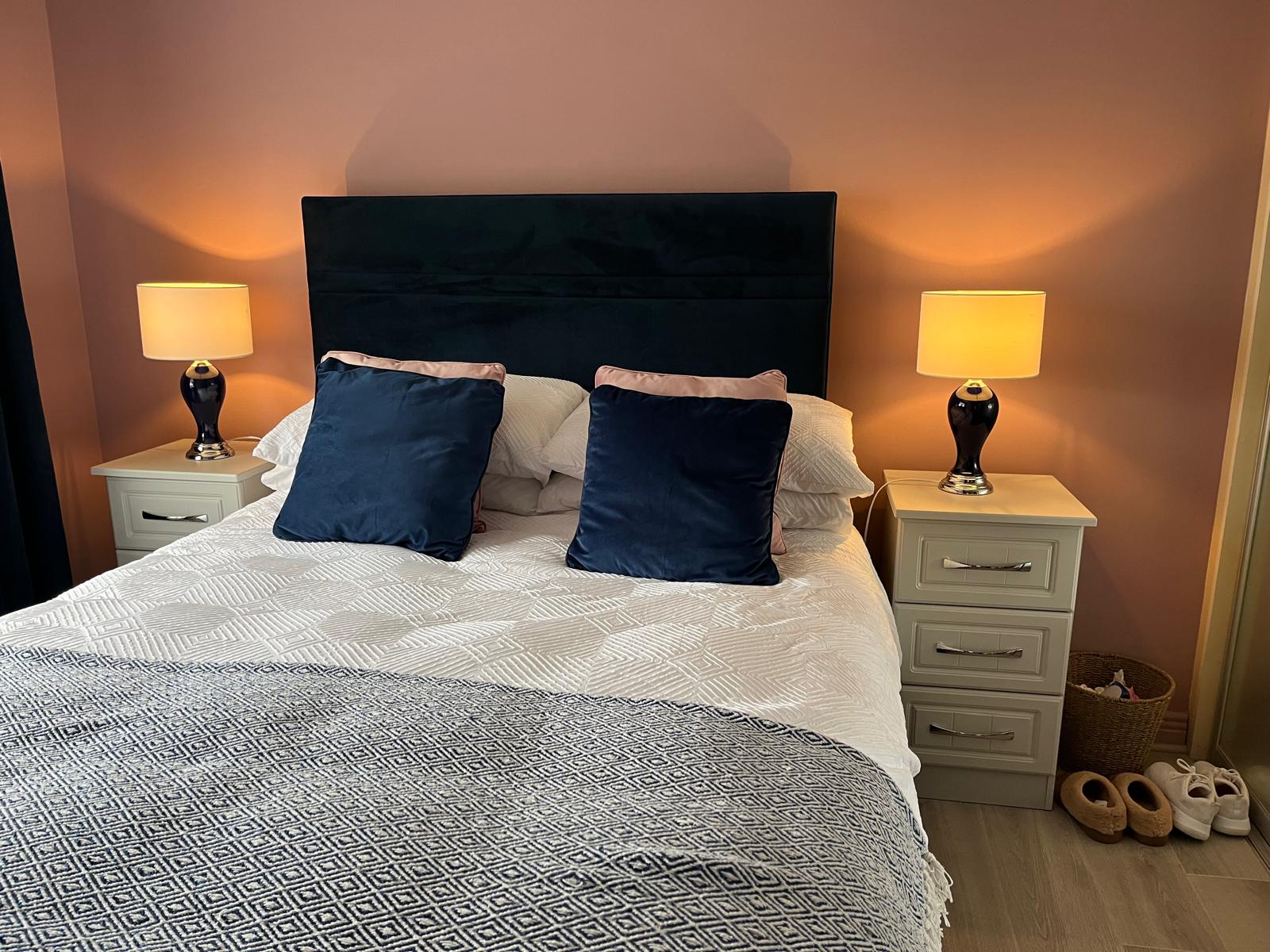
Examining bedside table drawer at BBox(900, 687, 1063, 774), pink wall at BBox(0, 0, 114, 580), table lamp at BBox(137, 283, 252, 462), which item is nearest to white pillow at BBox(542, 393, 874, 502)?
bedside table drawer at BBox(900, 687, 1063, 774)

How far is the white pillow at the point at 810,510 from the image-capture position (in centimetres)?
229

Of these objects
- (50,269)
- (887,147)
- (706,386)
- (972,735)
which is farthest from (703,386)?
(50,269)

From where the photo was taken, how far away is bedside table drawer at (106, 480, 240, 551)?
2727 mm

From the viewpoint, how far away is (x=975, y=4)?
244 centimetres

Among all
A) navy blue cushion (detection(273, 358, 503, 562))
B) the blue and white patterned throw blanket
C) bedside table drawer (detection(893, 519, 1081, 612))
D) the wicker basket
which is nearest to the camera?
the blue and white patterned throw blanket

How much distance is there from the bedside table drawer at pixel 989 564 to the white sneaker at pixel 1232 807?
567 mm

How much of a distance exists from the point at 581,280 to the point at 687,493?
0.94 meters

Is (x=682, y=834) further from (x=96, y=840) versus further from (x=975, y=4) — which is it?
(x=975, y=4)

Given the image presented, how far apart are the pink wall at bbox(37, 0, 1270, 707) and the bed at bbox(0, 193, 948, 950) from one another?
0.88 metres

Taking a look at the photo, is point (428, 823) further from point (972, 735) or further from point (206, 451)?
point (206, 451)

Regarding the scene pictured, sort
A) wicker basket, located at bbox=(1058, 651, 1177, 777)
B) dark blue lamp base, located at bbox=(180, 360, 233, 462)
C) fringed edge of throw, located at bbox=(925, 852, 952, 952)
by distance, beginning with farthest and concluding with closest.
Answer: dark blue lamp base, located at bbox=(180, 360, 233, 462)
wicker basket, located at bbox=(1058, 651, 1177, 777)
fringed edge of throw, located at bbox=(925, 852, 952, 952)

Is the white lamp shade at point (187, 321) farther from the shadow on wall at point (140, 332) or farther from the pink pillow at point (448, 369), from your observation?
the pink pillow at point (448, 369)

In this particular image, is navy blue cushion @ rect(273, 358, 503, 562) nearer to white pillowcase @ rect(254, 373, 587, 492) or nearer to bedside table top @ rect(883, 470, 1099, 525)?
white pillowcase @ rect(254, 373, 587, 492)

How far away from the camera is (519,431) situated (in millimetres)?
2404
